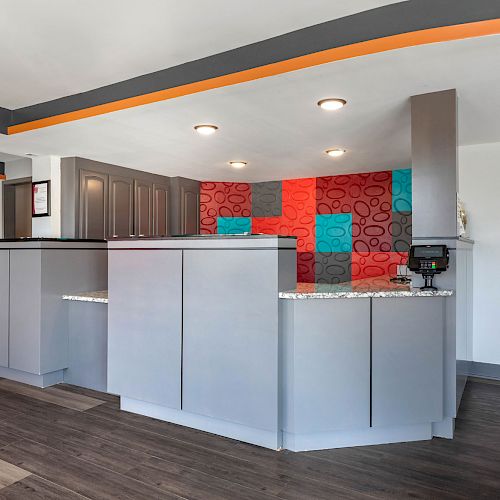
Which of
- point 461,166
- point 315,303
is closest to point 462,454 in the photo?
point 315,303

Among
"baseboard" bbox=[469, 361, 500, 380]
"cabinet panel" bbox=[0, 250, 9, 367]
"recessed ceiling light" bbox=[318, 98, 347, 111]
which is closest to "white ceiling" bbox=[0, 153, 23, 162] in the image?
"cabinet panel" bbox=[0, 250, 9, 367]

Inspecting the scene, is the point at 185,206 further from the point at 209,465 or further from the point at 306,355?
the point at 209,465

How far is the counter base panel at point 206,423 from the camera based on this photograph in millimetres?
2715

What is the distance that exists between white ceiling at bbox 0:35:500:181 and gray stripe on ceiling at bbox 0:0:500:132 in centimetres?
11

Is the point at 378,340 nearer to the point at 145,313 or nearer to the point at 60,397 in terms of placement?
the point at 145,313

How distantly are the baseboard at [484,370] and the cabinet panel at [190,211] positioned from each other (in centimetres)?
387

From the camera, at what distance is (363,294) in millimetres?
2725

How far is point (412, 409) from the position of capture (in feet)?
9.04

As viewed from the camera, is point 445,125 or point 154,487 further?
point 445,125

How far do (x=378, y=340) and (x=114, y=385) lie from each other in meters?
1.92

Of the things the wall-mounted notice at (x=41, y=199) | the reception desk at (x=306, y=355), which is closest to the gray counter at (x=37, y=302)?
the wall-mounted notice at (x=41, y=199)

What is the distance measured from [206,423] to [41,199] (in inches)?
127

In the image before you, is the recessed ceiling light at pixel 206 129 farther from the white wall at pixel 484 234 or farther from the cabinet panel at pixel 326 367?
the white wall at pixel 484 234

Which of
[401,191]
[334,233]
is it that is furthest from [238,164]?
[401,191]
